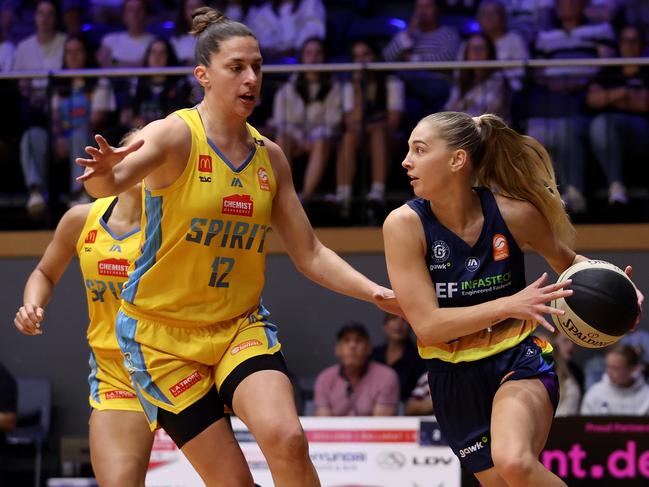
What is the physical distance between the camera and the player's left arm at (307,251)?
14.6 ft

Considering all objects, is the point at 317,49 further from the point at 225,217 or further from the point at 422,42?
the point at 225,217

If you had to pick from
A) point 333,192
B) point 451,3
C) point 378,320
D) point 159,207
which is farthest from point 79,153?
point 159,207

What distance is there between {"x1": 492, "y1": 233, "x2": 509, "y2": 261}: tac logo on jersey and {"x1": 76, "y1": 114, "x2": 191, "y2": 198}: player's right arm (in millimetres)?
1186

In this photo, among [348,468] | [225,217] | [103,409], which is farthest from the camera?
[348,468]

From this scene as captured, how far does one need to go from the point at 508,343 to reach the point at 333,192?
14.9 feet

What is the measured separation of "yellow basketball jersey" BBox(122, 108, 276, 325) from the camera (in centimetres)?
418

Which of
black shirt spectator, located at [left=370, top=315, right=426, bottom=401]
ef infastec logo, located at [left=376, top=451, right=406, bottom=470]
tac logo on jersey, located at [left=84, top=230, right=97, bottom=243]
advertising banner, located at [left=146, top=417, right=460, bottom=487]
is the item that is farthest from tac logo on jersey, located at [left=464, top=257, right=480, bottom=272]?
Answer: black shirt spectator, located at [left=370, top=315, right=426, bottom=401]

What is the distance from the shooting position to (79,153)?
8.88 meters

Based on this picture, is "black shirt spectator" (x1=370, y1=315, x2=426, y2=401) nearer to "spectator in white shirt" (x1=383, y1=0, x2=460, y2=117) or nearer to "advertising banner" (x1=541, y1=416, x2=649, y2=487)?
"advertising banner" (x1=541, y1=416, x2=649, y2=487)

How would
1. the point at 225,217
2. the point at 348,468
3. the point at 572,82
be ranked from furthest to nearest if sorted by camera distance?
the point at 572,82 < the point at 348,468 < the point at 225,217

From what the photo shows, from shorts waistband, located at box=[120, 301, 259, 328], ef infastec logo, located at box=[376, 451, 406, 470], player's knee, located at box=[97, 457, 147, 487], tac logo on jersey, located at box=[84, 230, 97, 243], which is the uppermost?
tac logo on jersey, located at box=[84, 230, 97, 243]

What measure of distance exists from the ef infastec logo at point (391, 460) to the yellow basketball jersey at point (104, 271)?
226 centimetres

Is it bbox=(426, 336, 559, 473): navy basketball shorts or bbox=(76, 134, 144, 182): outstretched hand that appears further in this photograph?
bbox=(426, 336, 559, 473): navy basketball shorts

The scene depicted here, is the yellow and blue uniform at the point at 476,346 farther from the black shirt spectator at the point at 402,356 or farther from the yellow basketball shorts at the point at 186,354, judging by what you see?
the black shirt spectator at the point at 402,356
